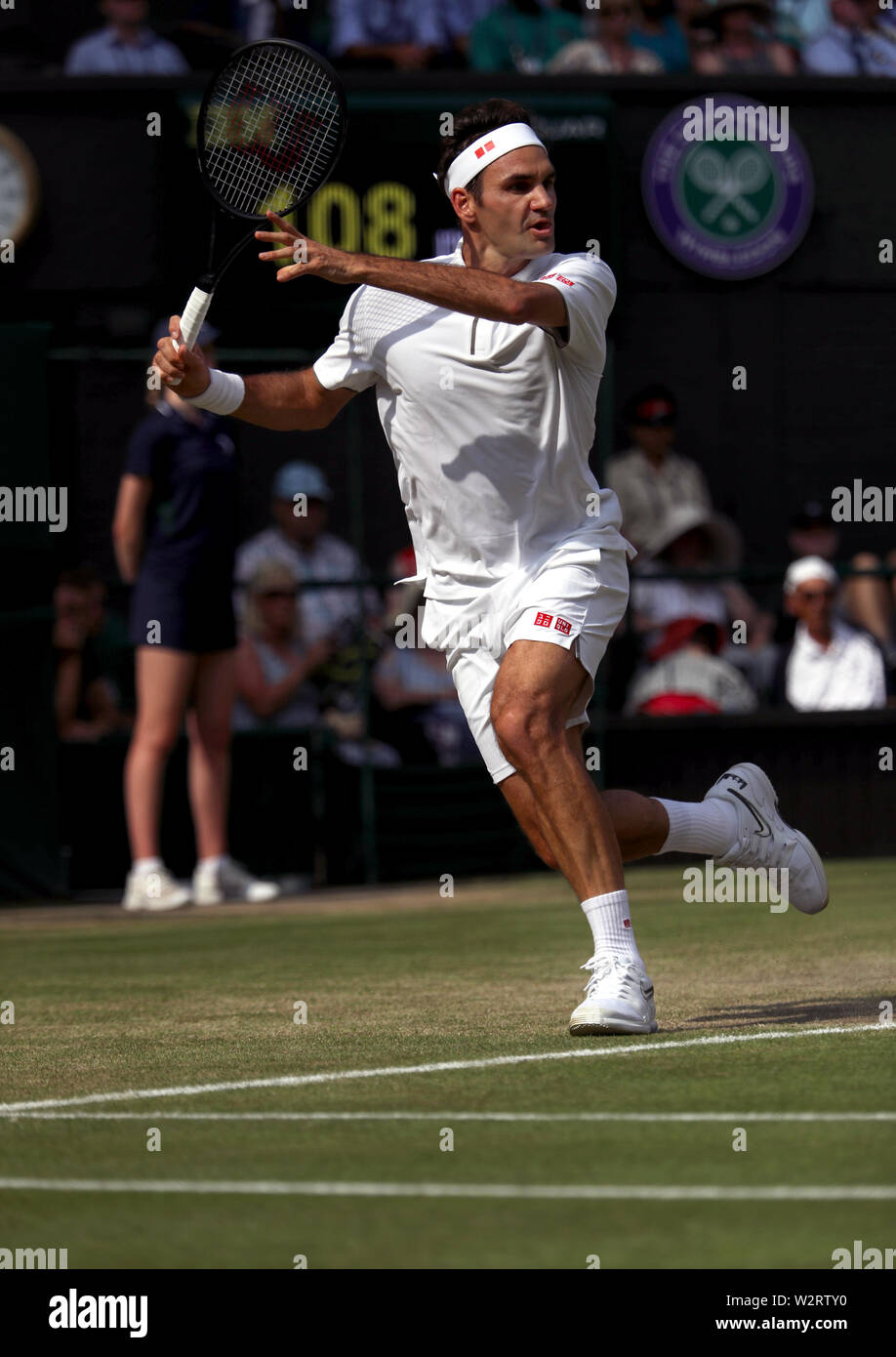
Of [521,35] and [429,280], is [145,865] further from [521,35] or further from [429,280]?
[521,35]

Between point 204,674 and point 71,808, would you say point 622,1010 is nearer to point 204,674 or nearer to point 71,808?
point 204,674

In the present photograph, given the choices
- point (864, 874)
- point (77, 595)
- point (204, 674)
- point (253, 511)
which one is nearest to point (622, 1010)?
point (204, 674)

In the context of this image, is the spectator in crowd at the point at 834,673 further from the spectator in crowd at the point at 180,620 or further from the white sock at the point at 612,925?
the white sock at the point at 612,925

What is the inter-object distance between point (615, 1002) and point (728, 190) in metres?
10.2

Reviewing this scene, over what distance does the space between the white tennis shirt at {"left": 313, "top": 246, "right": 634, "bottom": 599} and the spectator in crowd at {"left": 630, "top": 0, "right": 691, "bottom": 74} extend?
9.62 m

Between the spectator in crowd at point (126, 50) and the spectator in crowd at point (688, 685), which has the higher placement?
the spectator in crowd at point (126, 50)

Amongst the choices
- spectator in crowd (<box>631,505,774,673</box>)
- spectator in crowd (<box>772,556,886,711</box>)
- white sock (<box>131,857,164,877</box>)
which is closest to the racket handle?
white sock (<box>131,857,164,877</box>)

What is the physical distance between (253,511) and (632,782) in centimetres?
347

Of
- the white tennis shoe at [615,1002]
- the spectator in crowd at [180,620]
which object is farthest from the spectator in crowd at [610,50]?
the white tennis shoe at [615,1002]

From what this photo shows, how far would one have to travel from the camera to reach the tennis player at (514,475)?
5926 mm

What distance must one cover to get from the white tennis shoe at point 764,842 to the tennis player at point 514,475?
4cm

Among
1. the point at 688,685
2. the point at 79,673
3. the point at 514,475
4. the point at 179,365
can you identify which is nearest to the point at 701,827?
the point at 514,475

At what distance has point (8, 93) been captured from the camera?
1400cm

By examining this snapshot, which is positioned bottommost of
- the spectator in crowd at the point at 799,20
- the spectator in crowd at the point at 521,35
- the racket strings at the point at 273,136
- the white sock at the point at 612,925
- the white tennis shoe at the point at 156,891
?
the white sock at the point at 612,925
